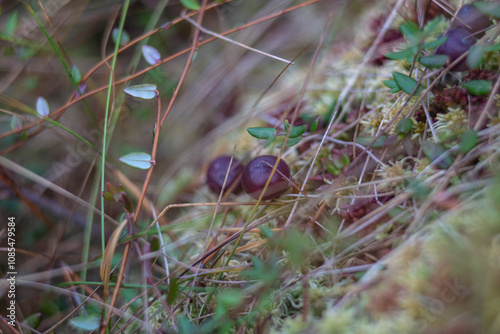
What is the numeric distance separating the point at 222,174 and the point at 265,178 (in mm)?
361

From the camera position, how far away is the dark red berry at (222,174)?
189cm

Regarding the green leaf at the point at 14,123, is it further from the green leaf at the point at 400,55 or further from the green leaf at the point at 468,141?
the green leaf at the point at 468,141

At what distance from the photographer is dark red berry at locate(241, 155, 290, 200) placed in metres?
1.62

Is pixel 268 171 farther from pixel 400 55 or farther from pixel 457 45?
pixel 457 45

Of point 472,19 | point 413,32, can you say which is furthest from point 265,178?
point 472,19

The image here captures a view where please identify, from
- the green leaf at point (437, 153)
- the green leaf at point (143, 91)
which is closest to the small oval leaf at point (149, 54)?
the green leaf at point (143, 91)

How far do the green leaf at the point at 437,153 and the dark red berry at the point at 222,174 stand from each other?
35.6 inches

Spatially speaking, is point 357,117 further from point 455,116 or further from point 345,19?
point 345,19

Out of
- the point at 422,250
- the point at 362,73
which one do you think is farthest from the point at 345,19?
the point at 422,250

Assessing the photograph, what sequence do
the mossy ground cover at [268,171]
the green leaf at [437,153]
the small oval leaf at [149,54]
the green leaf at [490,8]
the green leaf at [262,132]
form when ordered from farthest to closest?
the small oval leaf at [149,54]
the green leaf at [262,132]
the green leaf at [437,153]
the green leaf at [490,8]
the mossy ground cover at [268,171]

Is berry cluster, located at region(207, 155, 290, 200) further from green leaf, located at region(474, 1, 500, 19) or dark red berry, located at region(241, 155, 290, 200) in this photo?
green leaf, located at region(474, 1, 500, 19)

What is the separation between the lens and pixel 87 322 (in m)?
1.38

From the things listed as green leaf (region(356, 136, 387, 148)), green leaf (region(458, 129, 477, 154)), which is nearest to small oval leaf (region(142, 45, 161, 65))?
green leaf (region(356, 136, 387, 148))

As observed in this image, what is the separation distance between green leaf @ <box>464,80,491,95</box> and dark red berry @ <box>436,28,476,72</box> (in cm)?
13
